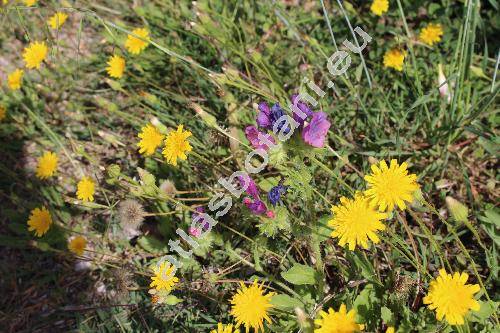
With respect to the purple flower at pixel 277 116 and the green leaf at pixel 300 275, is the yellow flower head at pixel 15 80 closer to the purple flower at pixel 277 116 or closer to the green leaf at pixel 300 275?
the purple flower at pixel 277 116


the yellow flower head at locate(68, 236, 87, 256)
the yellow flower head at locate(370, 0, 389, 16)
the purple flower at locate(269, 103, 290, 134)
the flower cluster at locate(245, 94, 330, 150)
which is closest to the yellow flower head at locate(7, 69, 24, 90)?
the yellow flower head at locate(68, 236, 87, 256)

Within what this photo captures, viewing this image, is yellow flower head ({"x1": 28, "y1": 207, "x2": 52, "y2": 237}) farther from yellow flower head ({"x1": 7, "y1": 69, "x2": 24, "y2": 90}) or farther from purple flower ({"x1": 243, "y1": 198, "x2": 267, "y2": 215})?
purple flower ({"x1": 243, "y1": 198, "x2": 267, "y2": 215})

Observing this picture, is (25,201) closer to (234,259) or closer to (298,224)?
(234,259)

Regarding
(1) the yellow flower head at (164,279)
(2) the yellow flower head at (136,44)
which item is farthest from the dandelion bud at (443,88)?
(2) the yellow flower head at (136,44)

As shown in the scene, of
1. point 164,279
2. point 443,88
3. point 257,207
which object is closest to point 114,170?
point 164,279

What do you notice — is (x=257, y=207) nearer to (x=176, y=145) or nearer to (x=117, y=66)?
(x=176, y=145)

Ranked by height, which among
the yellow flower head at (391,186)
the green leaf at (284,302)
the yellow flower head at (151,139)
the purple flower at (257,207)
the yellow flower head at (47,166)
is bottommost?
the yellow flower head at (47,166)
